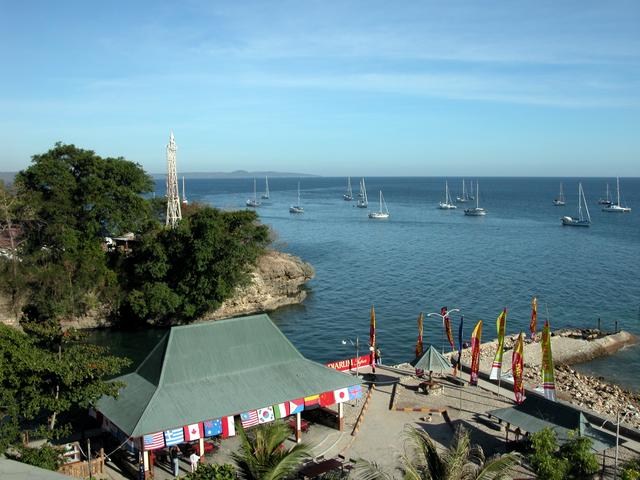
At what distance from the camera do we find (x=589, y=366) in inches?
1796

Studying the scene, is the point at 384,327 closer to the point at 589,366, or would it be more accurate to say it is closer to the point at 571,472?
the point at 589,366

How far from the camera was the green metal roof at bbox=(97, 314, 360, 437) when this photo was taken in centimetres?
2261

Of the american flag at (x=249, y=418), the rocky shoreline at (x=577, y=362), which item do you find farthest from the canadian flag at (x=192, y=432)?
the rocky shoreline at (x=577, y=362)

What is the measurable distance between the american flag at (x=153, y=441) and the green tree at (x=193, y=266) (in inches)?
1178

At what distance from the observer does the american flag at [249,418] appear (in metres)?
23.5

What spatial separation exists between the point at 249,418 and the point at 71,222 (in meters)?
36.2

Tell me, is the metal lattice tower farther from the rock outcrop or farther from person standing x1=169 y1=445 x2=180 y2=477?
person standing x1=169 y1=445 x2=180 y2=477

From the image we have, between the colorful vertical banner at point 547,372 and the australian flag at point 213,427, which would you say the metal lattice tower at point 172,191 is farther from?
the colorful vertical banner at point 547,372

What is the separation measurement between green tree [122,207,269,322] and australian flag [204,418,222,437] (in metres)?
29.2

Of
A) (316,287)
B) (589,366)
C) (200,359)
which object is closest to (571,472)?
(200,359)

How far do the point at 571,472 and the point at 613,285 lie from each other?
194 feet

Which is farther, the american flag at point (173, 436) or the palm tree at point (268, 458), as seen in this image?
the american flag at point (173, 436)

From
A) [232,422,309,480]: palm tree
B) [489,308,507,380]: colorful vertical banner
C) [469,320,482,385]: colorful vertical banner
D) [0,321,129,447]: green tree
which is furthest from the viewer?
[469,320,482,385]: colorful vertical banner

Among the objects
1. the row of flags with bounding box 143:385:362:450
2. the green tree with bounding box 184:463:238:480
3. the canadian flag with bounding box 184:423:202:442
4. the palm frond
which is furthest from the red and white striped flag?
the palm frond
